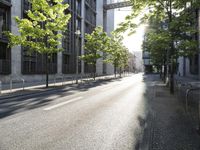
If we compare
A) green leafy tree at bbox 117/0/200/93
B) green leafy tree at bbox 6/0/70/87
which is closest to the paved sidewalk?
green leafy tree at bbox 117/0/200/93

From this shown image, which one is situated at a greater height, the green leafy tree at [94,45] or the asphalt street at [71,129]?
the green leafy tree at [94,45]

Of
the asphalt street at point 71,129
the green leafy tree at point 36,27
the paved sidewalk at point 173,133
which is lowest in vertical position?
the paved sidewalk at point 173,133

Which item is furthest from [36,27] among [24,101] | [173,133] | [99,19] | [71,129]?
[99,19]

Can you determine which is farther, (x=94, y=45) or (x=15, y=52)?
(x=94, y=45)

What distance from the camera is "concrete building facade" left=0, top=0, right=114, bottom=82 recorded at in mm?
24156

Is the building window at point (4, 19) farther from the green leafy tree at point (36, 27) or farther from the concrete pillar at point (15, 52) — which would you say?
the green leafy tree at point (36, 27)

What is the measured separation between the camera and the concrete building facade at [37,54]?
24.2 meters

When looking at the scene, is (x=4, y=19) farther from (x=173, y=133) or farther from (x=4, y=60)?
(x=173, y=133)

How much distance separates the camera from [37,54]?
98.5 ft

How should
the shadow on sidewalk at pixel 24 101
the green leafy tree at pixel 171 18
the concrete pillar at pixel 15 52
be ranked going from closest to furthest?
the shadow on sidewalk at pixel 24 101 → the green leafy tree at pixel 171 18 → the concrete pillar at pixel 15 52

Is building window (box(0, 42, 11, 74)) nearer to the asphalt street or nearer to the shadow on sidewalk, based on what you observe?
the shadow on sidewalk

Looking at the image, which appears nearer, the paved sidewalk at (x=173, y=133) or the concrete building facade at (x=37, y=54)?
the paved sidewalk at (x=173, y=133)

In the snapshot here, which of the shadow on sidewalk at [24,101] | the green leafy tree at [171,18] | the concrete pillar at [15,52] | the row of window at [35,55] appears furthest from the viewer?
the concrete pillar at [15,52]

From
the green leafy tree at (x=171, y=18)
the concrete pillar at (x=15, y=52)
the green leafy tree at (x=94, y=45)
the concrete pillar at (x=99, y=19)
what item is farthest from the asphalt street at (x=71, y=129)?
the concrete pillar at (x=99, y=19)
